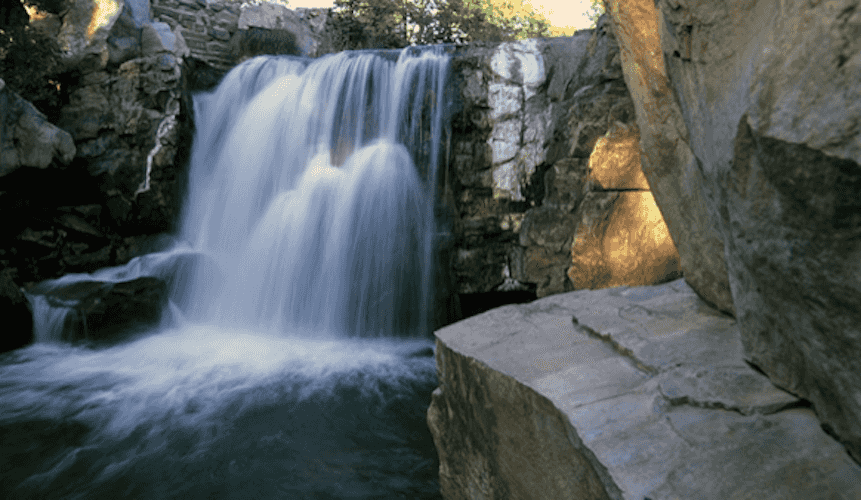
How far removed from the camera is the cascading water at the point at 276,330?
11.9ft

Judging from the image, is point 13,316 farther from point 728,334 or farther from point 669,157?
point 728,334

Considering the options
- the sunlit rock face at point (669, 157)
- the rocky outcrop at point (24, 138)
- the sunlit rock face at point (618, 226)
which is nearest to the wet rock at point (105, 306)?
the rocky outcrop at point (24, 138)

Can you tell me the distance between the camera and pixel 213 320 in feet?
24.5

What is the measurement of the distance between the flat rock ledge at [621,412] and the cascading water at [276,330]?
1555 millimetres

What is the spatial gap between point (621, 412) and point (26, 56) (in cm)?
1117

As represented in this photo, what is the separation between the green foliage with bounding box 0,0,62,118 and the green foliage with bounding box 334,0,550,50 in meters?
6.84

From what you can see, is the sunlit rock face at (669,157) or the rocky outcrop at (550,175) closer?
the sunlit rock face at (669,157)

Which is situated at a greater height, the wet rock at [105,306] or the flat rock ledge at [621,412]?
the flat rock ledge at [621,412]

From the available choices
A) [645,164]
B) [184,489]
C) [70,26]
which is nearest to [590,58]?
[645,164]

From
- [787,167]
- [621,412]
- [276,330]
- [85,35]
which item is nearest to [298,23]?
[85,35]

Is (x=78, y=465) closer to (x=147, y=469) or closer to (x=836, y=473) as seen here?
(x=147, y=469)

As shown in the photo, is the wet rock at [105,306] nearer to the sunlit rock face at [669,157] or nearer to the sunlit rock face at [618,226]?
the sunlit rock face at [618,226]

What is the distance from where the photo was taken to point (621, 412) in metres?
1.51

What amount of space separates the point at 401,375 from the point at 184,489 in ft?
8.43
